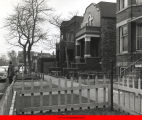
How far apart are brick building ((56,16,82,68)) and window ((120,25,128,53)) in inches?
618

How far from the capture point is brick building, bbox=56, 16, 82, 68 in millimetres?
35125

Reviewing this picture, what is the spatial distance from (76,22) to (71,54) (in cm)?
555

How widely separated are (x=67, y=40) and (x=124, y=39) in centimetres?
1892

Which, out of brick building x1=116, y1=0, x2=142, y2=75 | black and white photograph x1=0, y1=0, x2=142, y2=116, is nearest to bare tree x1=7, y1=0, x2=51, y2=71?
black and white photograph x1=0, y1=0, x2=142, y2=116

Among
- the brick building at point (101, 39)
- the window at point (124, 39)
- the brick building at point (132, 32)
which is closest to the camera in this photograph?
the brick building at point (132, 32)

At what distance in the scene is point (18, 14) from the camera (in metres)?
32.0

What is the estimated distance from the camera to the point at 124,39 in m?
18.6

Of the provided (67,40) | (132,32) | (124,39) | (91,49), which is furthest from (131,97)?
(67,40)

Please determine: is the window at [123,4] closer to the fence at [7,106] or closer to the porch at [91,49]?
the porch at [91,49]

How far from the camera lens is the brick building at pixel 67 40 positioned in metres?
35.1

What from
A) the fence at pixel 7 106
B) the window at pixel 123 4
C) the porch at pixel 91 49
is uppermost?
the window at pixel 123 4

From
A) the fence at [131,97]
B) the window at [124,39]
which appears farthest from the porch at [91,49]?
A: the fence at [131,97]

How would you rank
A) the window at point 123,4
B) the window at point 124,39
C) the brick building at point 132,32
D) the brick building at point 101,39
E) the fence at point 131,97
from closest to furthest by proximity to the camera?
the fence at point 131,97 < the brick building at point 132,32 < the window at point 124,39 < the window at point 123,4 < the brick building at point 101,39

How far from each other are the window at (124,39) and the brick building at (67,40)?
1571cm
